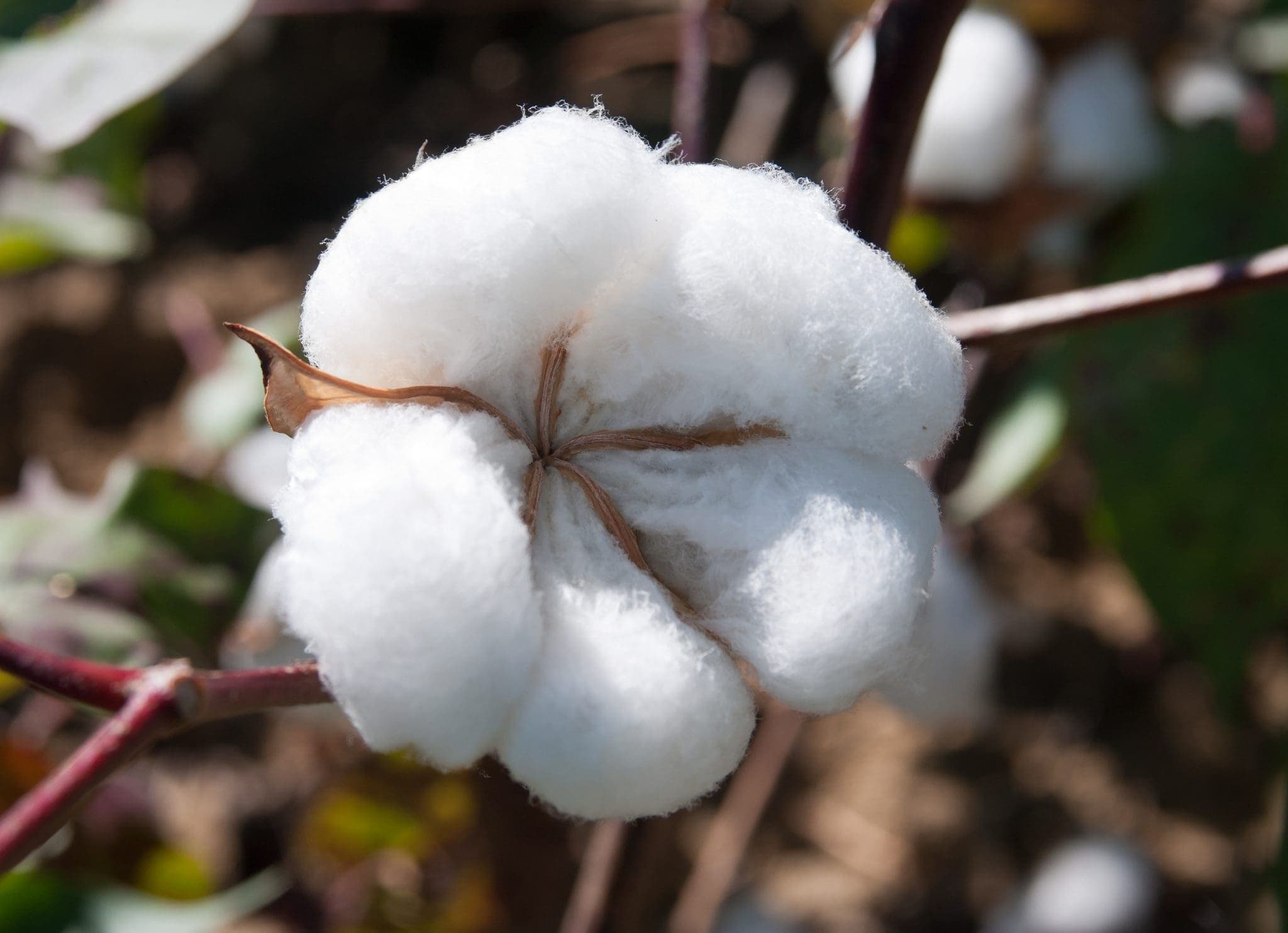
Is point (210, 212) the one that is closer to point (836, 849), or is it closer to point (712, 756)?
point (836, 849)

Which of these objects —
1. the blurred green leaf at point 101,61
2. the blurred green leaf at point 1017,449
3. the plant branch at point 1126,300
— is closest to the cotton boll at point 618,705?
the plant branch at point 1126,300

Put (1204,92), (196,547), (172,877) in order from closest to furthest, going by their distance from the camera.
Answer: (196,547) < (172,877) < (1204,92)

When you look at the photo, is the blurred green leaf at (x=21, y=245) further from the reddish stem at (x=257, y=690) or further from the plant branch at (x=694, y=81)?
the reddish stem at (x=257, y=690)

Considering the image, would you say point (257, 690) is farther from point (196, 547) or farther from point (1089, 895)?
point (1089, 895)

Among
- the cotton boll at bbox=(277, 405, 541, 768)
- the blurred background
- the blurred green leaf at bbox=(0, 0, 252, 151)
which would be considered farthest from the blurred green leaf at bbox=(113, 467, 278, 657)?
the cotton boll at bbox=(277, 405, 541, 768)

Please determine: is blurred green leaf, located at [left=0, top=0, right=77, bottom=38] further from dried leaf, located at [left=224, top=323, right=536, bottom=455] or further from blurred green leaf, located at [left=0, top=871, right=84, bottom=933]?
blurred green leaf, located at [left=0, top=871, right=84, bottom=933]

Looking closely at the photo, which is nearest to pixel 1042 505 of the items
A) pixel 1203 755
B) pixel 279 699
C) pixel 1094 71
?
pixel 1203 755

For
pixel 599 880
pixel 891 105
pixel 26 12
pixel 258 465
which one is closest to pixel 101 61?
pixel 26 12
